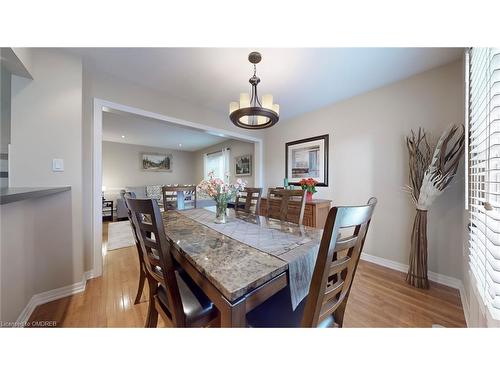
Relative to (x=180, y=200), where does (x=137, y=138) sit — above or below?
above

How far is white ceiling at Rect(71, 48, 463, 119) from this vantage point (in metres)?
1.69

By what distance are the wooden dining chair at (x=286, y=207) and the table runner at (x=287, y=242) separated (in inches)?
10.8

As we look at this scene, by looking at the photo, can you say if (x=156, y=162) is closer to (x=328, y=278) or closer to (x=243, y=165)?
(x=243, y=165)

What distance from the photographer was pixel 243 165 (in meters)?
4.73

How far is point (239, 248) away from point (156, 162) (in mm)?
6583

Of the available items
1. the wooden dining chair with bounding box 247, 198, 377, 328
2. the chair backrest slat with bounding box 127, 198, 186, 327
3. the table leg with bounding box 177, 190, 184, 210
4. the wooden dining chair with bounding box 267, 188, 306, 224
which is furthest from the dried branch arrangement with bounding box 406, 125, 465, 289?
the table leg with bounding box 177, 190, 184, 210

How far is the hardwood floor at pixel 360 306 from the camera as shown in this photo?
135 centimetres

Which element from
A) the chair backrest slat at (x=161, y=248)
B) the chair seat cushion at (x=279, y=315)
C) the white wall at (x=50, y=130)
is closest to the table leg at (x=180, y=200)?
the white wall at (x=50, y=130)

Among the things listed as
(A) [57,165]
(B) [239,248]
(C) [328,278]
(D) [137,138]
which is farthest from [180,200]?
(D) [137,138]

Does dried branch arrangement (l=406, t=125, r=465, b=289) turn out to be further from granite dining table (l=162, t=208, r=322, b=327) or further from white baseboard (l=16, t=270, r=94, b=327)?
white baseboard (l=16, t=270, r=94, b=327)

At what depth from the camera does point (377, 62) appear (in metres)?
1.81

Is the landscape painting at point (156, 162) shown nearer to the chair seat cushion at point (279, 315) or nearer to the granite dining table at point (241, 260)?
the granite dining table at point (241, 260)
